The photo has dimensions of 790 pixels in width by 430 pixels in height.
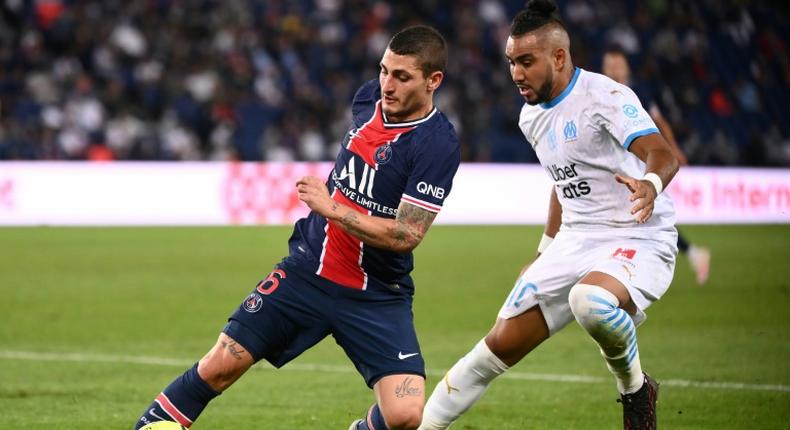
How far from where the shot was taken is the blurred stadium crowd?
24.5 metres

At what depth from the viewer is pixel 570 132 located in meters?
6.25

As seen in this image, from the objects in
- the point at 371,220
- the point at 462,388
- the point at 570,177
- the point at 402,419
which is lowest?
the point at 462,388

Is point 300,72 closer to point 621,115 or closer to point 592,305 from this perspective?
point 621,115

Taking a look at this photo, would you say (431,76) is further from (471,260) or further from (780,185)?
(780,185)

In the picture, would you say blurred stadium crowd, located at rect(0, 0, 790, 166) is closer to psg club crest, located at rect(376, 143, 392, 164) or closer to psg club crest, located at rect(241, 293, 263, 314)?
psg club crest, located at rect(241, 293, 263, 314)

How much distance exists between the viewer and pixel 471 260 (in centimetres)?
1811

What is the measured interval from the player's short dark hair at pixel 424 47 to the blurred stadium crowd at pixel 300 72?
17.8m

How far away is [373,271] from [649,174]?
1307 millimetres

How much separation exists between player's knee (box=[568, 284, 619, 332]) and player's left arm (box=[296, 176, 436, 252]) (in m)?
0.95

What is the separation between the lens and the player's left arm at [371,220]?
528 cm

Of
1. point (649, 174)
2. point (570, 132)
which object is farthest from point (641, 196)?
point (570, 132)

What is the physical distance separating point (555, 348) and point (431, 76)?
5.52 meters

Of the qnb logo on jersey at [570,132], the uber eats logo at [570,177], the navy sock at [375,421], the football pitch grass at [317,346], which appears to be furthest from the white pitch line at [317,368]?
the navy sock at [375,421]

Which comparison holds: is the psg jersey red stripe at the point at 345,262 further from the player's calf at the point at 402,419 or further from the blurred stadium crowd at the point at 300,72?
the blurred stadium crowd at the point at 300,72
